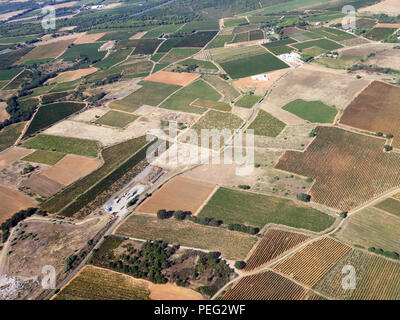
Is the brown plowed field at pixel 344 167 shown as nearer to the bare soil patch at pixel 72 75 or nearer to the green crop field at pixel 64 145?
the green crop field at pixel 64 145

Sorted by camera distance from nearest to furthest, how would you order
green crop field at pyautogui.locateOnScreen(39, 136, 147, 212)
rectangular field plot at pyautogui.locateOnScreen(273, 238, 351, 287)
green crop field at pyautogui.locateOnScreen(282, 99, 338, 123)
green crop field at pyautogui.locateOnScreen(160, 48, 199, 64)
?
rectangular field plot at pyautogui.locateOnScreen(273, 238, 351, 287)
green crop field at pyautogui.locateOnScreen(39, 136, 147, 212)
green crop field at pyautogui.locateOnScreen(282, 99, 338, 123)
green crop field at pyautogui.locateOnScreen(160, 48, 199, 64)

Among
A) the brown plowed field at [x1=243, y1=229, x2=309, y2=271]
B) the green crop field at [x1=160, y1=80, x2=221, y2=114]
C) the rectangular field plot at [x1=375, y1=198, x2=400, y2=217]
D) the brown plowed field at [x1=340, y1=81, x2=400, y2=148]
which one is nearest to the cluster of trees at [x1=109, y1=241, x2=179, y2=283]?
the brown plowed field at [x1=243, y1=229, x2=309, y2=271]

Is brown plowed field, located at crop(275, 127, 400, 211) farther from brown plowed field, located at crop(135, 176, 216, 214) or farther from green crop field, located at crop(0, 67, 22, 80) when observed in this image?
green crop field, located at crop(0, 67, 22, 80)

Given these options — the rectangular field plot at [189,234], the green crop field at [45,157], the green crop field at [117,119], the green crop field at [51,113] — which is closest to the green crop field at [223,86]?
the green crop field at [117,119]

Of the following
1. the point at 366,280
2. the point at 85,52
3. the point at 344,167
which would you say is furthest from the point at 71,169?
the point at 85,52

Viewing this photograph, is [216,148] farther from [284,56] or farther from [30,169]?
[284,56]
